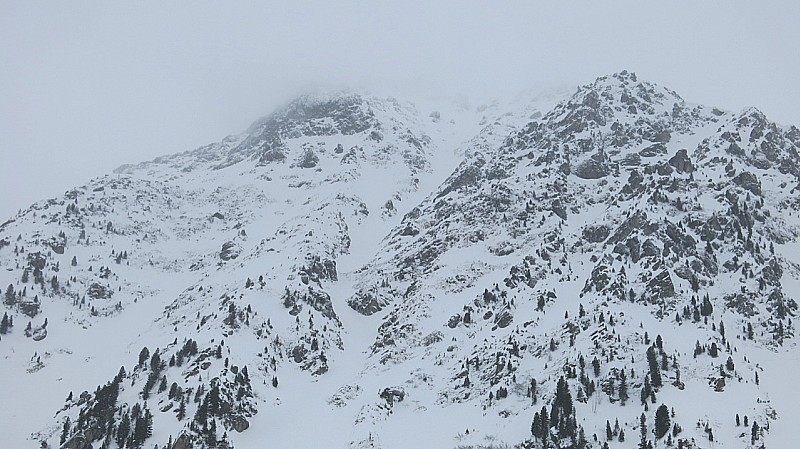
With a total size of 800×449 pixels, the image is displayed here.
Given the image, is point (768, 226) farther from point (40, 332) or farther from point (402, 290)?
point (40, 332)

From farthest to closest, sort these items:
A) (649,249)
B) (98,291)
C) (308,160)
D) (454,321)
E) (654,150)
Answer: (308,160) < (654,150) < (98,291) < (454,321) < (649,249)

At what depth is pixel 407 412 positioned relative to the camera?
82500 millimetres

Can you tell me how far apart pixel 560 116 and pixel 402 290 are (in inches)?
3361

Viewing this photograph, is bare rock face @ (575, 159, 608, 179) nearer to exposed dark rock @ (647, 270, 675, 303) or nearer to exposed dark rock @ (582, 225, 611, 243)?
exposed dark rock @ (582, 225, 611, 243)

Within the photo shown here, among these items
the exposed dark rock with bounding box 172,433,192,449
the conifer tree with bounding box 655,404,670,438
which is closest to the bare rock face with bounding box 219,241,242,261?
the exposed dark rock with bounding box 172,433,192,449

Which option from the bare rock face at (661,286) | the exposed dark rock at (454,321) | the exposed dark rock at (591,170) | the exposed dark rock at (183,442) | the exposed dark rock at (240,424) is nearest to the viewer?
the exposed dark rock at (183,442)

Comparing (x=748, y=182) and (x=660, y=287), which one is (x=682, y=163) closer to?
(x=748, y=182)

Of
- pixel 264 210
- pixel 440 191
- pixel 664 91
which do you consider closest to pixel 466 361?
pixel 440 191

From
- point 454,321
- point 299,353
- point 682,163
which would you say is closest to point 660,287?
point 454,321

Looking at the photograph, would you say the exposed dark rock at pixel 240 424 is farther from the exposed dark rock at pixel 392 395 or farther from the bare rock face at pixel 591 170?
the bare rock face at pixel 591 170

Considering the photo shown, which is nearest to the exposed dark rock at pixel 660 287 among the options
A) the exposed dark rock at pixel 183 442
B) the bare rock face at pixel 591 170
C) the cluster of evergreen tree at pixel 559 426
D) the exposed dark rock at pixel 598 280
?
the exposed dark rock at pixel 598 280

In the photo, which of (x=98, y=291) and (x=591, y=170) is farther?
(x=591, y=170)

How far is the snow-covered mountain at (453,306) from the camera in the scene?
248ft

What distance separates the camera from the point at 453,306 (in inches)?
4040
